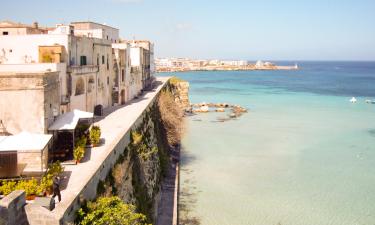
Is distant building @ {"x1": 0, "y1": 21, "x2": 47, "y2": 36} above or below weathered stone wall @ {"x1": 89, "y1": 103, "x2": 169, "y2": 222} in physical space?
above

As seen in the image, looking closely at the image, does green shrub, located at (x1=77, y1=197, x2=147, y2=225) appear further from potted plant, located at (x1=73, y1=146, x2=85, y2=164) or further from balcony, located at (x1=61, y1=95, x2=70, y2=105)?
balcony, located at (x1=61, y1=95, x2=70, y2=105)

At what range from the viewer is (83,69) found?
26.6m

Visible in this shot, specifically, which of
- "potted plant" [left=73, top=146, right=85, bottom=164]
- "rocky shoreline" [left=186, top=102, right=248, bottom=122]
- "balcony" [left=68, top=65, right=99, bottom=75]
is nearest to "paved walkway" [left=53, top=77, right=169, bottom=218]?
"potted plant" [left=73, top=146, right=85, bottom=164]

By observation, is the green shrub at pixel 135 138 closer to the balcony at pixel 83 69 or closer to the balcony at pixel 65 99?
the balcony at pixel 65 99

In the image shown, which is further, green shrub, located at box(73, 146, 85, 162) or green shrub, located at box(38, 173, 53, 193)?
green shrub, located at box(73, 146, 85, 162)

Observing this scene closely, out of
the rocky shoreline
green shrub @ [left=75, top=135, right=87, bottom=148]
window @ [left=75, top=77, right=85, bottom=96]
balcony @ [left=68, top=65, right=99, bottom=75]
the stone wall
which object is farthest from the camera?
the rocky shoreline

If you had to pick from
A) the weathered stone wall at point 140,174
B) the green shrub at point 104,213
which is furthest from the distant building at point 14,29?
the green shrub at point 104,213

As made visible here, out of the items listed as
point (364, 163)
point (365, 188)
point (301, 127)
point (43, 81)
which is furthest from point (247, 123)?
point (43, 81)

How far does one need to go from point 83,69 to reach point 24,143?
13.8 meters

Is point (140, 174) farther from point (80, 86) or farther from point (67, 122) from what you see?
point (80, 86)

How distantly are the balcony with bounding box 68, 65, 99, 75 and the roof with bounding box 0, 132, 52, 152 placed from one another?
10.9 metres

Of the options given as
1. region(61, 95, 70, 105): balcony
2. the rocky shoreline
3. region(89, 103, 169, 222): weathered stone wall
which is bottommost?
the rocky shoreline

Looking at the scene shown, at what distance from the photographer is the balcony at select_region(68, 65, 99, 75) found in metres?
24.5

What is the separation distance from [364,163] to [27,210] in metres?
33.5
